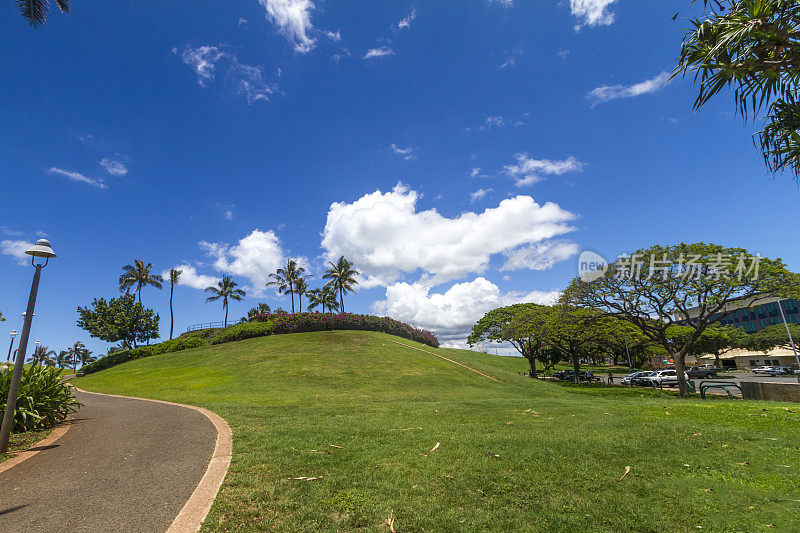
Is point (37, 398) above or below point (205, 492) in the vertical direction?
above

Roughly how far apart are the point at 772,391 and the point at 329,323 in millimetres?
41552

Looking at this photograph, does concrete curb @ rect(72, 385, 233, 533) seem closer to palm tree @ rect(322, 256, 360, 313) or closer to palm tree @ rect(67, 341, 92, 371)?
palm tree @ rect(322, 256, 360, 313)

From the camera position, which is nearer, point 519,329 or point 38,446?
point 38,446

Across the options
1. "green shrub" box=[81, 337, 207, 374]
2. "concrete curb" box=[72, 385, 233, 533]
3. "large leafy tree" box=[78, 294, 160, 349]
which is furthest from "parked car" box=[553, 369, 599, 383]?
"large leafy tree" box=[78, 294, 160, 349]

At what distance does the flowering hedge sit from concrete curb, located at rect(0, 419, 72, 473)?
35.8m

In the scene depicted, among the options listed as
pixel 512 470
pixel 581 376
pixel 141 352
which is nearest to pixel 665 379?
pixel 581 376

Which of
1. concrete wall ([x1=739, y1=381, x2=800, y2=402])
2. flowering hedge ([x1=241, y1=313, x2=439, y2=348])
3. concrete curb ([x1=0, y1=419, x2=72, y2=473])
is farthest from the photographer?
flowering hedge ([x1=241, y1=313, x2=439, y2=348])

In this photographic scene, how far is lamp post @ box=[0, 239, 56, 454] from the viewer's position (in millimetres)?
7418

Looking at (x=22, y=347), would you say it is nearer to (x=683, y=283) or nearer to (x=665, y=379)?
(x=683, y=283)

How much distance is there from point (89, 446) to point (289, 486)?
605cm

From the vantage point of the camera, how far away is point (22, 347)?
296 inches

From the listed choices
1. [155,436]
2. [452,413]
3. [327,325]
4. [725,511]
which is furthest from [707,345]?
[155,436]

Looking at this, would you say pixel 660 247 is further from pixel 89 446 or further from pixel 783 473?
pixel 89 446

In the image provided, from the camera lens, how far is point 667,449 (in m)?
6.76
